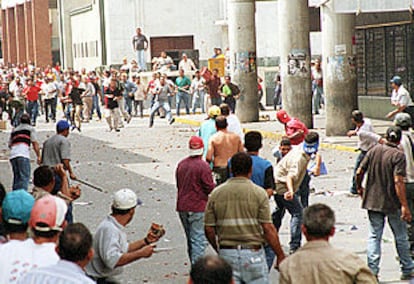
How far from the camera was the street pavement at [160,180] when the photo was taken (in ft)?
44.0

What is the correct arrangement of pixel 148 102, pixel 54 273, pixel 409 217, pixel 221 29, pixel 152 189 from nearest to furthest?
pixel 54 273 → pixel 409 217 → pixel 152 189 → pixel 148 102 → pixel 221 29

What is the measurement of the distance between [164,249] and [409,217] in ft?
13.2

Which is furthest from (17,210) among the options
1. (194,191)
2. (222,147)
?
(222,147)

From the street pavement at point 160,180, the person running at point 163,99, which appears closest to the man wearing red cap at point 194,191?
the street pavement at point 160,180

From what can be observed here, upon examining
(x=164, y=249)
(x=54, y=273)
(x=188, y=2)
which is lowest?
(x=164, y=249)

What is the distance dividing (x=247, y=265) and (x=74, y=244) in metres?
2.87

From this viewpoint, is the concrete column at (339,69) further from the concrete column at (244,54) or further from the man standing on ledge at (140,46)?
the man standing on ledge at (140,46)

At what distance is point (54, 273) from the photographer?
19.9ft

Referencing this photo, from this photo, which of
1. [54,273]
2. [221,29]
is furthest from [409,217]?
[221,29]

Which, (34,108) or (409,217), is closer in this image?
(409,217)

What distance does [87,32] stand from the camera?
60250 millimetres

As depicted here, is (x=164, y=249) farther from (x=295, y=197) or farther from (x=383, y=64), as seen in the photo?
(x=383, y=64)

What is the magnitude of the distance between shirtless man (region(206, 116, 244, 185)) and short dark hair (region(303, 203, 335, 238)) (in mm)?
7105

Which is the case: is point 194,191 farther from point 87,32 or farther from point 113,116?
point 87,32
